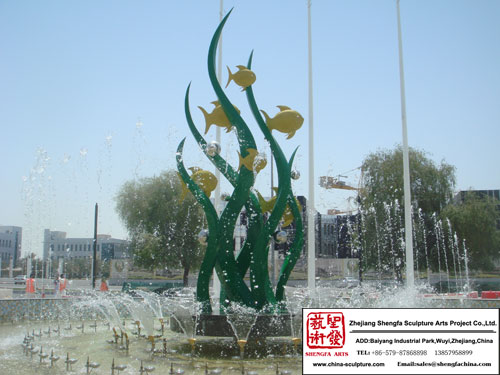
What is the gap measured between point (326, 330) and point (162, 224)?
2407 centimetres

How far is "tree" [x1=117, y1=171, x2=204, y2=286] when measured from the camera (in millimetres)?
28516

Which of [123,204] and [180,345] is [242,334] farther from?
[123,204]

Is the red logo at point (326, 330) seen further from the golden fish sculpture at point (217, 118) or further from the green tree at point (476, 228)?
the green tree at point (476, 228)

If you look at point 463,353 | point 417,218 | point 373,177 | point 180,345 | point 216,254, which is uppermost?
point 373,177

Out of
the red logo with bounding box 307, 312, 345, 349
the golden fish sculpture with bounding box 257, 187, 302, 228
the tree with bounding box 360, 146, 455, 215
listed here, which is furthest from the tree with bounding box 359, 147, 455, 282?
the red logo with bounding box 307, 312, 345, 349

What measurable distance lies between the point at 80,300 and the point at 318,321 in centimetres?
1244

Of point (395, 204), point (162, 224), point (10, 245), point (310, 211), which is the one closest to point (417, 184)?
point (395, 204)

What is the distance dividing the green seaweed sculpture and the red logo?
461cm

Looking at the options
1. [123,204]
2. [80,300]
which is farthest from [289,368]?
[123,204]

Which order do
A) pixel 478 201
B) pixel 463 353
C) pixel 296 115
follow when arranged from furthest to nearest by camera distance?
1. pixel 478 201
2. pixel 296 115
3. pixel 463 353

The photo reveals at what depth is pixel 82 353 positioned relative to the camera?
9641 mm

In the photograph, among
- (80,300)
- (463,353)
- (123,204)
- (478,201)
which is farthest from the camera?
(478,201)

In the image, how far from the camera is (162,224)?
29.0m

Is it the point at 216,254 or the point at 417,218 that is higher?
the point at 417,218
